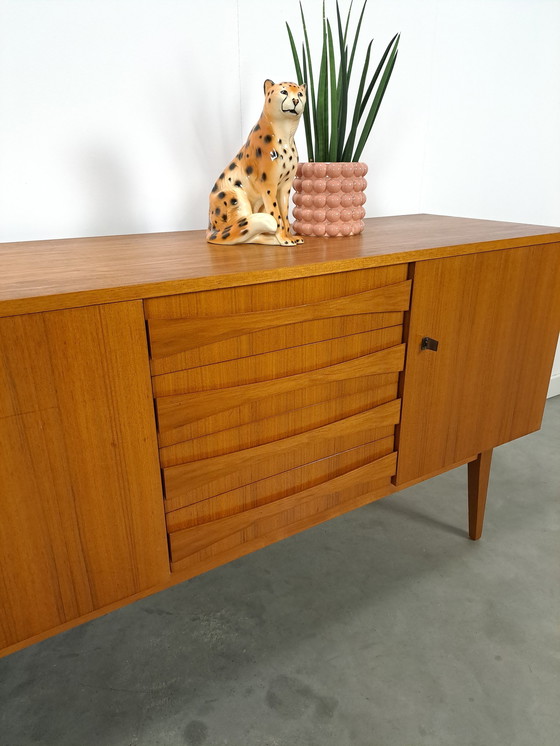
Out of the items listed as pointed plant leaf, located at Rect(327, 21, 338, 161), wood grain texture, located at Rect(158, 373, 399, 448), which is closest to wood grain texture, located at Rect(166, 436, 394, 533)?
wood grain texture, located at Rect(158, 373, 399, 448)

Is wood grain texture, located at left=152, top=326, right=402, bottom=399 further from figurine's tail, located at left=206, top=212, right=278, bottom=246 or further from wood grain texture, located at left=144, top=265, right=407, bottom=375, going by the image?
figurine's tail, located at left=206, top=212, right=278, bottom=246

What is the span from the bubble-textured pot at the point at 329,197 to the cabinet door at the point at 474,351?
221 millimetres

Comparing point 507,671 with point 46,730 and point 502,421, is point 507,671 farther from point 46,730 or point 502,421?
point 46,730

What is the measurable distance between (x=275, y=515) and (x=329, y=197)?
62cm

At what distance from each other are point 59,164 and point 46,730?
1.05 metres

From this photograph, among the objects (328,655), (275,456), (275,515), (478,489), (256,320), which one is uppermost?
(256,320)

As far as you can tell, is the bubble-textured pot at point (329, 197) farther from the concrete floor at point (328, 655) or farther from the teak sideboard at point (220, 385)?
the concrete floor at point (328, 655)

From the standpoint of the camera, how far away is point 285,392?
866 millimetres

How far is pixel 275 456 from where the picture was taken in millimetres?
895

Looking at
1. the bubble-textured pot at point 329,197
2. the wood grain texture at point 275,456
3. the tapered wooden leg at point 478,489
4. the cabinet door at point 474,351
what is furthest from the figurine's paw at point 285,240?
the tapered wooden leg at point 478,489

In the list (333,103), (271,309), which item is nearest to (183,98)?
(333,103)

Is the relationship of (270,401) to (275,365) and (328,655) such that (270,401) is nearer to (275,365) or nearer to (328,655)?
(275,365)

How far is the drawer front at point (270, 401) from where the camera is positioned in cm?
76

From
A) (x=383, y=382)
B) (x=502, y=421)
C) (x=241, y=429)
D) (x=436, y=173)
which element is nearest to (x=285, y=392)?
(x=241, y=429)
